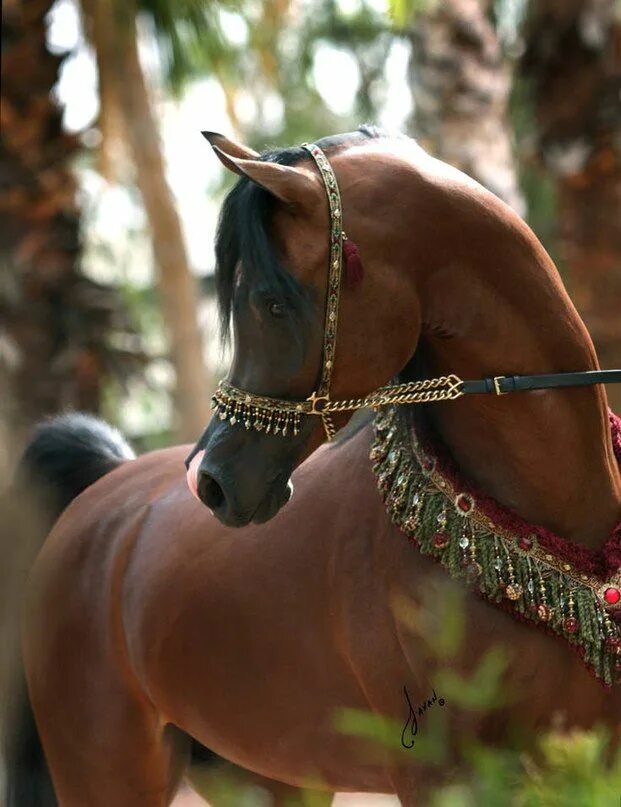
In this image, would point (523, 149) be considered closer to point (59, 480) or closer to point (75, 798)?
point (59, 480)

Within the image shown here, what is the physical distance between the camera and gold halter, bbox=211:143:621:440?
259cm

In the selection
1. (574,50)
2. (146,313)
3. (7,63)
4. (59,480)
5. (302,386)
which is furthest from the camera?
(146,313)

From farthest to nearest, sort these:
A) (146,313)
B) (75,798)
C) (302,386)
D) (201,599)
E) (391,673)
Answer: (146,313) → (75,798) → (201,599) → (391,673) → (302,386)

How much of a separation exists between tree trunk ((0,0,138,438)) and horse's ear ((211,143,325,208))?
5.15m

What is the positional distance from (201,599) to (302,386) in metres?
0.97

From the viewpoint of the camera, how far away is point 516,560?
2.73 meters

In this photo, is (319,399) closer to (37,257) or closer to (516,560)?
(516,560)

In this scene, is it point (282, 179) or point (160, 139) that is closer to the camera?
point (282, 179)

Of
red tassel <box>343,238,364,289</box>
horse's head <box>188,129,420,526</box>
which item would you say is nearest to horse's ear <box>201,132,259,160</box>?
horse's head <box>188,129,420,526</box>

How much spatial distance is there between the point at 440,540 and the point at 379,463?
27cm

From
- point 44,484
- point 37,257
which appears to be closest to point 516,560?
point 44,484

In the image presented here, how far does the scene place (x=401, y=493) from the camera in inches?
112

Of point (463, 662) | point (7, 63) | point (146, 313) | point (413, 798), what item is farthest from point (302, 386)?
point (146, 313)
